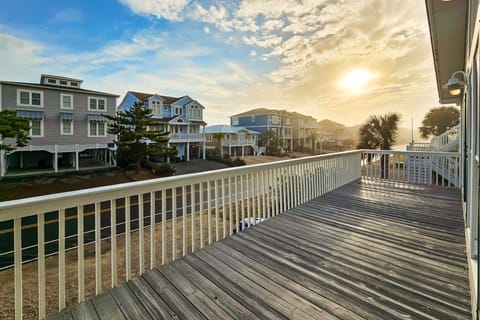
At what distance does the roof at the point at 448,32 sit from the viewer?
2.56 metres

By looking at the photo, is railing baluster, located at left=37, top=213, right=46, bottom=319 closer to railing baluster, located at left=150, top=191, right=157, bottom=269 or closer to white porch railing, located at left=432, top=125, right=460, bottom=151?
railing baluster, located at left=150, top=191, right=157, bottom=269

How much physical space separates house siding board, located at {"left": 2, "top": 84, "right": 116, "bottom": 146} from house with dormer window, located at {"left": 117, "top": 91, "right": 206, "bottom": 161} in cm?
346

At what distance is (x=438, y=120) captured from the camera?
76.8 ft

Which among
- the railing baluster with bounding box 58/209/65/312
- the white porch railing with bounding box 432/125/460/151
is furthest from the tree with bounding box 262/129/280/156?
the railing baluster with bounding box 58/209/65/312

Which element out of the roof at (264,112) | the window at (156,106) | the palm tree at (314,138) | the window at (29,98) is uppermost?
the roof at (264,112)

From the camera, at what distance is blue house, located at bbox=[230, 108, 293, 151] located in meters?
30.8

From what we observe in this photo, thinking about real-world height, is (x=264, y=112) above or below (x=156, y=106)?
above

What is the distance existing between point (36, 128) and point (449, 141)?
2388 cm

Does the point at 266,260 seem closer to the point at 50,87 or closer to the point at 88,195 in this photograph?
the point at 88,195

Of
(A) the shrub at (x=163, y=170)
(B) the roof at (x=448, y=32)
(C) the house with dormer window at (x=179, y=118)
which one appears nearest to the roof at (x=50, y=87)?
(C) the house with dormer window at (x=179, y=118)

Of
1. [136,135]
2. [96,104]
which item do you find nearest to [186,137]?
[136,135]

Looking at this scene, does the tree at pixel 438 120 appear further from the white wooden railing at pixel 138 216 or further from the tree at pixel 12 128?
the tree at pixel 12 128

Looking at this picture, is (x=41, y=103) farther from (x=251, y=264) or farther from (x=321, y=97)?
(x=321, y=97)

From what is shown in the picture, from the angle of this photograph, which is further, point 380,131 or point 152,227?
point 380,131
